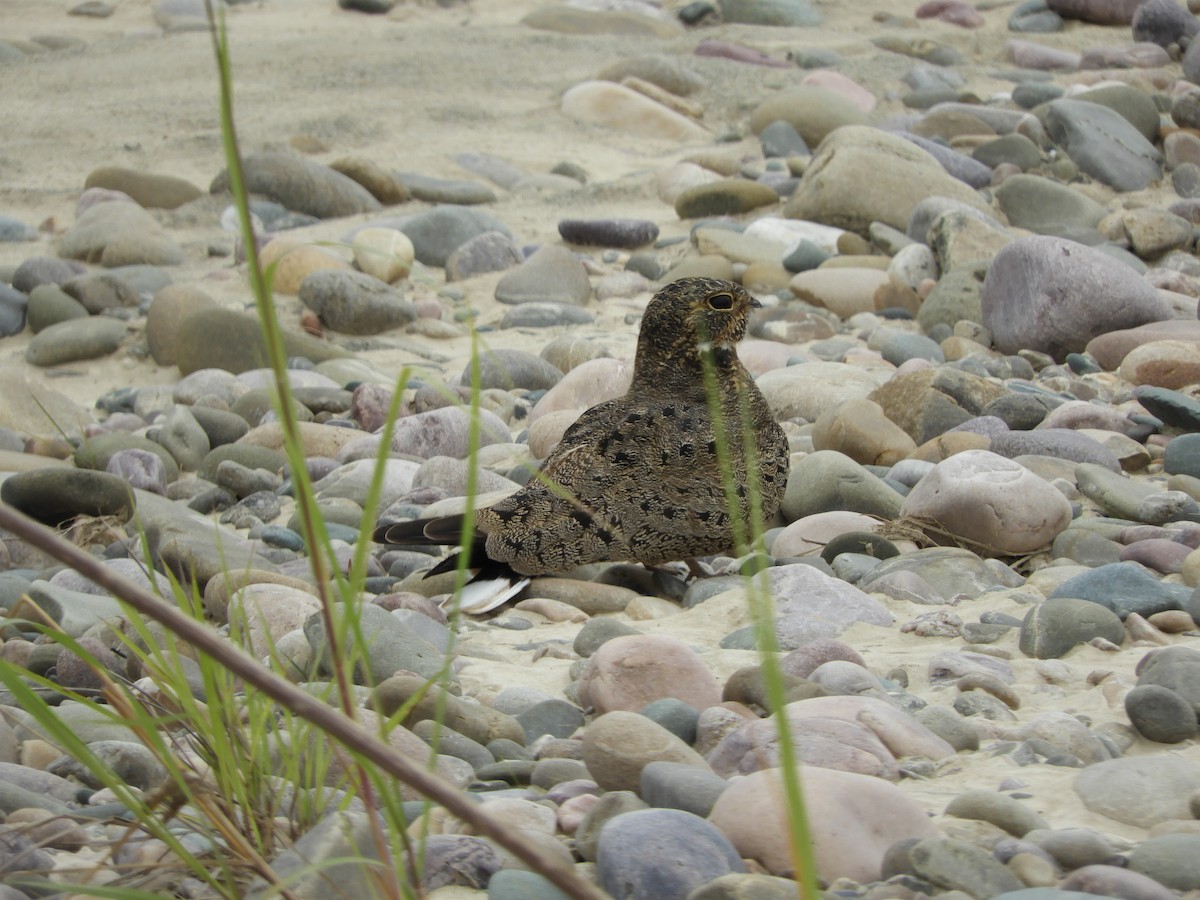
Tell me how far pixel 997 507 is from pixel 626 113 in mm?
8150

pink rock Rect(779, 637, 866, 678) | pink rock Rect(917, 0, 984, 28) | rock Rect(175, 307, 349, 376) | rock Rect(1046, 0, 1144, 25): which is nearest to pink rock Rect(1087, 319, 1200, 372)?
pink rock Rect(779, 637, 866, 678)

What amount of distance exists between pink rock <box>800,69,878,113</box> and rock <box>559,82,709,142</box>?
126 centimetres

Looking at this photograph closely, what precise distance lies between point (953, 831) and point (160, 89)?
443 inches

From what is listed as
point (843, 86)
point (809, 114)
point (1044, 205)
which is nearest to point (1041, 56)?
point (843, 86)

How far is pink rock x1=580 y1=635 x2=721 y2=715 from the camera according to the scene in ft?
9.81

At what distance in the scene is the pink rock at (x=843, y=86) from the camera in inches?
470

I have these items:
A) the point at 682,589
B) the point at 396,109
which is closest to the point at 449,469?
the point at 682,589

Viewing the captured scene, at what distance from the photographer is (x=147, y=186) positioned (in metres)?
9.49

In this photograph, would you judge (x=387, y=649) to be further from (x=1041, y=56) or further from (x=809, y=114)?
(x=1041, y=56)

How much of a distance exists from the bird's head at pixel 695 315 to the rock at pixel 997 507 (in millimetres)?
849

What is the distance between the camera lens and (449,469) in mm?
5207

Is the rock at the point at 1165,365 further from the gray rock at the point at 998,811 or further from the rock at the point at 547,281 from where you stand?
the gray rock at the point at 998,811

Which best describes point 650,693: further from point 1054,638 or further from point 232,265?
point 232,265

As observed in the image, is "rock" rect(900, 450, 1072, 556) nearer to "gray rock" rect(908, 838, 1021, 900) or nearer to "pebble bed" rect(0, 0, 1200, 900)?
"pebble bed" rect(0, 0, 1200, 900)
